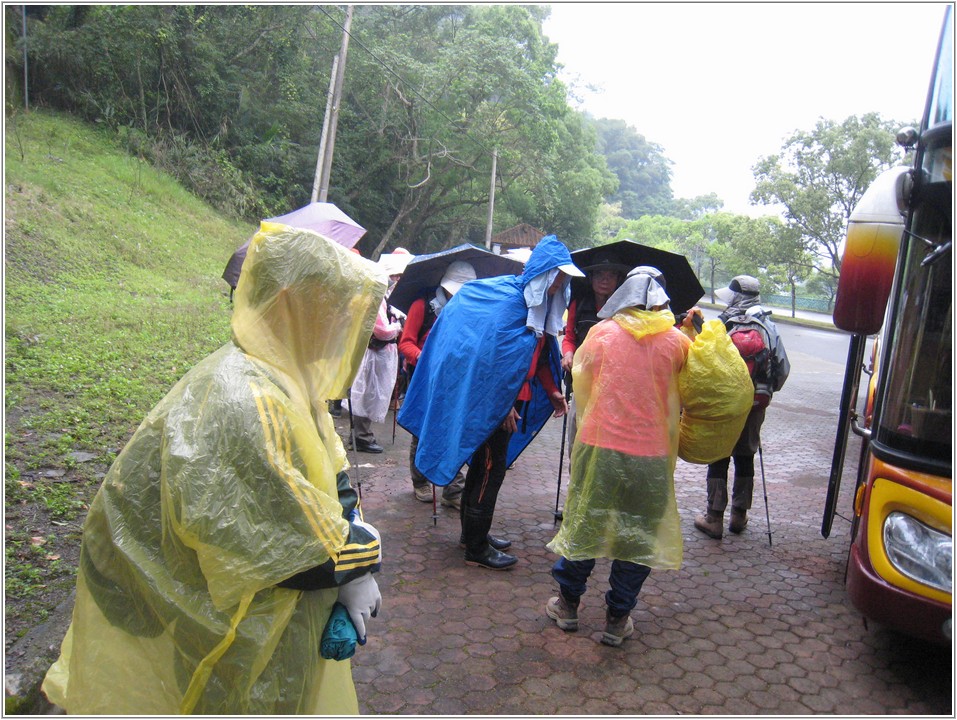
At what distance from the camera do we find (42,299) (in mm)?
8344

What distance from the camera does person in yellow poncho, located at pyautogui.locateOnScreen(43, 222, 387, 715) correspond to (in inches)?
66.1

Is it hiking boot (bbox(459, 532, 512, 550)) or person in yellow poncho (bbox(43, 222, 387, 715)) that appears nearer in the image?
person in yellow poncho (bbox(43, 222, 387, 715))

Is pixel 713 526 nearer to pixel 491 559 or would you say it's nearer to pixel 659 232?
pixel 491 559

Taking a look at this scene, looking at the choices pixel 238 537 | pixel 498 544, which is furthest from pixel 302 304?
pixel 498 544

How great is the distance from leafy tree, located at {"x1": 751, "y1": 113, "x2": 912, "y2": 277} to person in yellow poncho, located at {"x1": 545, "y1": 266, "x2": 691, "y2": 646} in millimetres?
23275

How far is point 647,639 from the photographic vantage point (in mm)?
3547

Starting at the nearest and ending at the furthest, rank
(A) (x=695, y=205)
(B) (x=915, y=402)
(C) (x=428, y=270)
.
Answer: (B) (x=915, y=402) → (C) (x=428, y=270) → (A) (x=695, y=205)

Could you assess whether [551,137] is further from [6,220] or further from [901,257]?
[901,257]

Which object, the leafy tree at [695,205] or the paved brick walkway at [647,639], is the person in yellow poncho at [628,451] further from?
the leafy tree at [695,205]

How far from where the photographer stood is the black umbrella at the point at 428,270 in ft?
17.7

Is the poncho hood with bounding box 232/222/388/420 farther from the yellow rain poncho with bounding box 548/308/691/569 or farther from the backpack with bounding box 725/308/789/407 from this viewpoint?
the backpack with bounding box 725/308/789/407

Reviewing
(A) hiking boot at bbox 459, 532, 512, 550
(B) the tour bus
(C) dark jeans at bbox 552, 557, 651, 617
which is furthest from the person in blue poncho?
(B) the tour bus

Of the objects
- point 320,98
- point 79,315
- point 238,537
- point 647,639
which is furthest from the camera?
point 320,98

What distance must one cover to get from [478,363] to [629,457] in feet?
3.68
